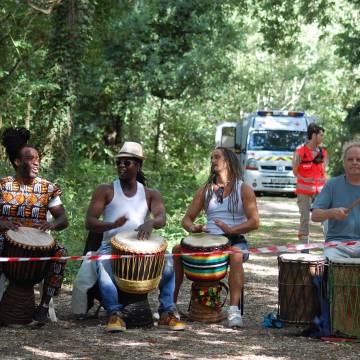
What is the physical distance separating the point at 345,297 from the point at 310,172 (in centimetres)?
540

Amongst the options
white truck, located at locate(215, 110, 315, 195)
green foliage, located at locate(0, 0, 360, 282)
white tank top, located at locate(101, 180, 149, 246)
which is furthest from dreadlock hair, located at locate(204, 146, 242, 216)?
white truck, located at locate(215, 110, 315, 195)

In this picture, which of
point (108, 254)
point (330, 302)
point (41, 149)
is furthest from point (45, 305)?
point (41, 149)

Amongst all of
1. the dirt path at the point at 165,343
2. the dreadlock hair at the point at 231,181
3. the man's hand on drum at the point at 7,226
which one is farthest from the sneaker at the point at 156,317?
the man's hand on drum at the point at 7,226

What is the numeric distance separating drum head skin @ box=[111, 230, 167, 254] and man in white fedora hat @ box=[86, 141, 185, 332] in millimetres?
65

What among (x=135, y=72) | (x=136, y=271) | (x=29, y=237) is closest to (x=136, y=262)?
(x=136, y=271)

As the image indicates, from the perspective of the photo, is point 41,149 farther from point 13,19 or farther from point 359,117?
point 359,117

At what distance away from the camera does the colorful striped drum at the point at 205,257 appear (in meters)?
7.66

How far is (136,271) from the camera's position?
7418 mm

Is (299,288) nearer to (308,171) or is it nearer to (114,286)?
(114,286)

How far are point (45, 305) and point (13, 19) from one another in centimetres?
1190

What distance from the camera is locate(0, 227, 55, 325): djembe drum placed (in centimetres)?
735

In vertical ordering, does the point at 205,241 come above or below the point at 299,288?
above

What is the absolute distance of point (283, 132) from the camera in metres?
26.4

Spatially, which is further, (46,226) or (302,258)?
(46,226)
